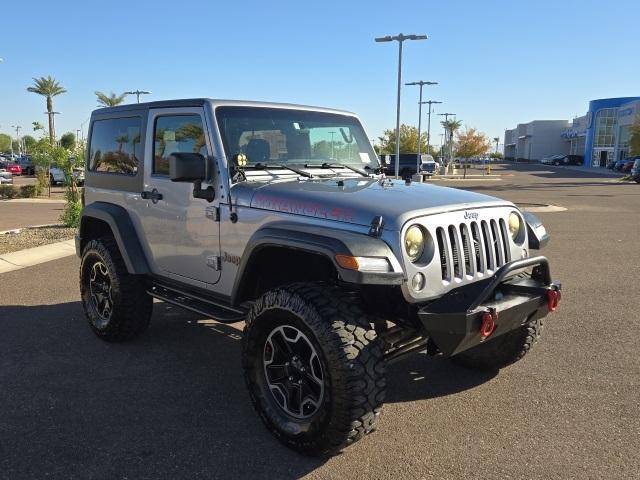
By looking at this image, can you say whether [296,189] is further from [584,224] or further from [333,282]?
[584,224]

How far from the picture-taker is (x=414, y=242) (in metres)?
3.05

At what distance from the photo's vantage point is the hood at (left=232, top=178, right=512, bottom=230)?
121 inches

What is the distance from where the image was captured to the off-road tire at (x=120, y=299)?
4.62m

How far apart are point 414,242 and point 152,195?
2337mm

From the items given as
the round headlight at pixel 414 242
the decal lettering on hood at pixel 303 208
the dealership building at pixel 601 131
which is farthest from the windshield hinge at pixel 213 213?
the dealership building at pixel 601 131

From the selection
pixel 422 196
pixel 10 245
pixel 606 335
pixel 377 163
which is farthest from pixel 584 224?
pixel 10 245

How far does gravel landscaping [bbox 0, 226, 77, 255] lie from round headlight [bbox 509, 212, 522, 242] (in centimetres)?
861

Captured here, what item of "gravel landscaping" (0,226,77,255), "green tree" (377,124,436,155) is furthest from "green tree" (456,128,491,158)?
"gravel landscaping" (0,226,77,255)

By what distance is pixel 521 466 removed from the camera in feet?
9.80

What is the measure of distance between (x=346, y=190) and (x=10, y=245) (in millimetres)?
8604

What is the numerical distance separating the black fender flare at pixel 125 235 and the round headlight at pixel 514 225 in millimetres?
2912

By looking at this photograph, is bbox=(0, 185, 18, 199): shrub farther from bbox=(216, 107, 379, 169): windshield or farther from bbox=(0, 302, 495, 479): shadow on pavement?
bbox=(216, 107, 379, 169): windshield

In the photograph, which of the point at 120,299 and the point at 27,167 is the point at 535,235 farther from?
the point at 27,167

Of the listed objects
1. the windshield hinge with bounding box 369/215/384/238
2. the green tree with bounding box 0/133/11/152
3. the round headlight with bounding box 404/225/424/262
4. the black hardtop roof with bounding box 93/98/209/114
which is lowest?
the round headlight with bounding box 404/225/424/262
